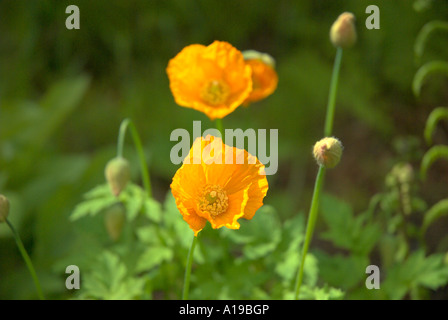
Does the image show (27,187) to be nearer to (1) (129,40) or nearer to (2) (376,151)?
(1) (129,40)

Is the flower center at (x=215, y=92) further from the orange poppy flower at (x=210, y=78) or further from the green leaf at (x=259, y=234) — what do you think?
the green leaf at (x=259, y=234)

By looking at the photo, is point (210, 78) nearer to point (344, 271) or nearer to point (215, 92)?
point (215, 92)

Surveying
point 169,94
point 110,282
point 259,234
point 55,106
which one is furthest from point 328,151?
point 169,94

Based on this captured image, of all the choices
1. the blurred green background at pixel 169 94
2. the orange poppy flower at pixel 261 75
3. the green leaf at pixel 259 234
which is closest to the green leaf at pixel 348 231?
the green leaf at pixel 259 234

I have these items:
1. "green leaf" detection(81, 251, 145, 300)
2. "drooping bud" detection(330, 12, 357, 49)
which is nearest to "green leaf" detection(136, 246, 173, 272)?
"green leaf" detection(81, 251, 145, 300)

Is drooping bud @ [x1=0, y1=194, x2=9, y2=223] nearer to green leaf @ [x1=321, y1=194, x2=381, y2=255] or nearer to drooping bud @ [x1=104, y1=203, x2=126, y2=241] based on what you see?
drooping bud @ [x1=104, y1=203, x2=126, y2=241]

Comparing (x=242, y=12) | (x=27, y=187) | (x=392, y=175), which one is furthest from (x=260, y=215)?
(x=242, y=12)

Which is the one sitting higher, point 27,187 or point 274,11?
point 274,11
